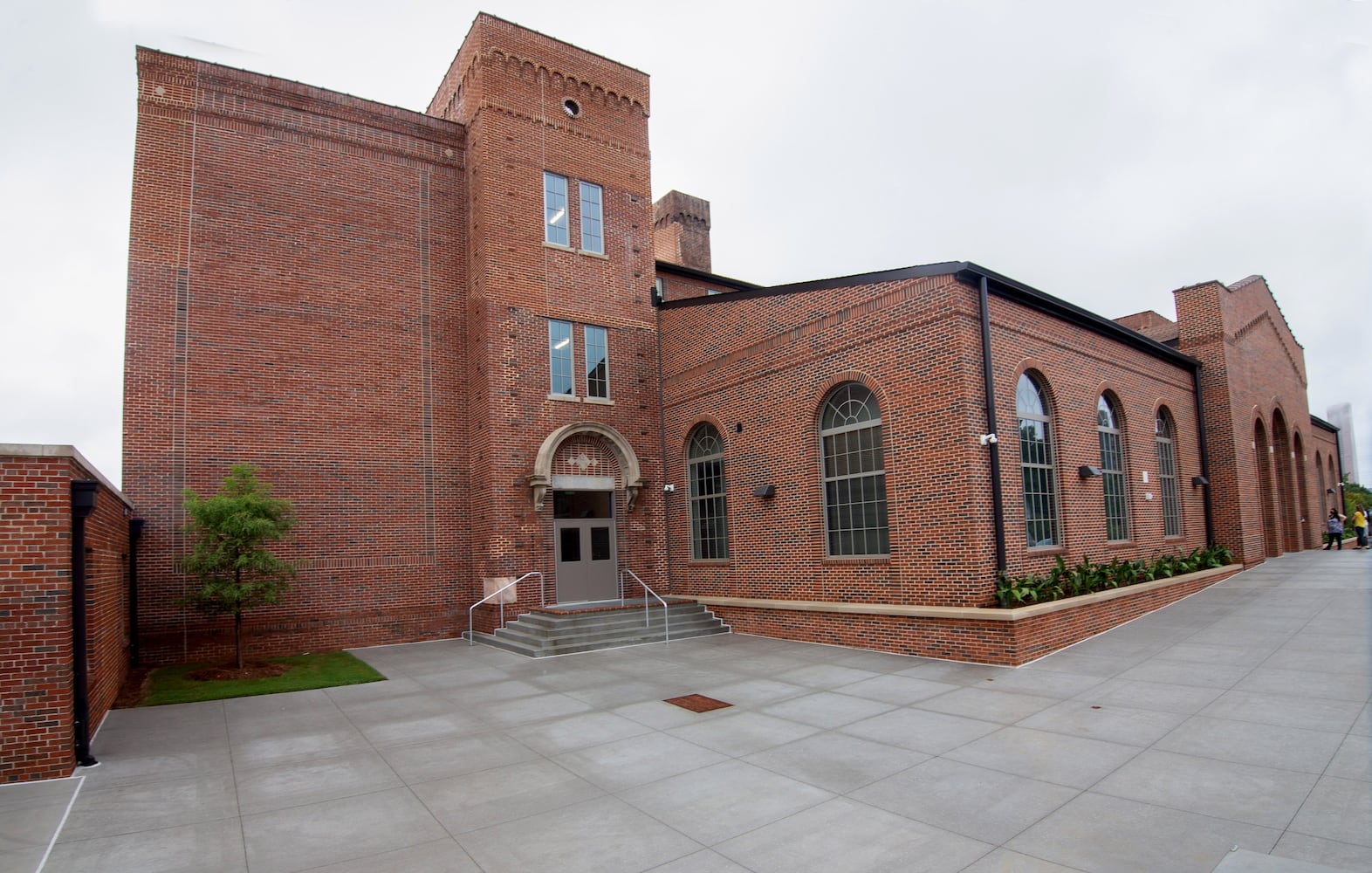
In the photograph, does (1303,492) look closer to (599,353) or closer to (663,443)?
(663,443)

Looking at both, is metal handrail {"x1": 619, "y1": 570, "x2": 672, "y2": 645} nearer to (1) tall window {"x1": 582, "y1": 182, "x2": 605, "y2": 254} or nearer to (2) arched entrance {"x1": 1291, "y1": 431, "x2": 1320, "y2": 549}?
(1) tall window {"x1": 582, "y1": 182, "x2": 605, "y2": 254}

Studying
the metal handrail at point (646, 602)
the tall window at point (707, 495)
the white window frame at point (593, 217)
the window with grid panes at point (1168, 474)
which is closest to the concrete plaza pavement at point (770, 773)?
the metal handrail at point (646, 602)

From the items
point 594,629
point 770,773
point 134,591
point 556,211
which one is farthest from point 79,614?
point 556,211

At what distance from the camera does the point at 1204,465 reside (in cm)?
1847

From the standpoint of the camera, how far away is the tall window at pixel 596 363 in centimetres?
1659

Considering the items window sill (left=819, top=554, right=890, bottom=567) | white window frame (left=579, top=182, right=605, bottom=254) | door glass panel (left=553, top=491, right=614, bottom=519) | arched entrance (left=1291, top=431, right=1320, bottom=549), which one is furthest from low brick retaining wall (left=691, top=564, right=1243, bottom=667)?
arched entrance (left=1291, top=431, right=1320, bottom=549)

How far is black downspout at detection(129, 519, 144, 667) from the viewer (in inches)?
491

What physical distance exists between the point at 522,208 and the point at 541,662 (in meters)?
9.51

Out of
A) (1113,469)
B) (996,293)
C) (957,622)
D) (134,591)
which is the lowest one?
(957,622)

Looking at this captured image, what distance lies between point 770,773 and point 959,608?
553cm

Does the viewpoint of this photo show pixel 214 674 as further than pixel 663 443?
No

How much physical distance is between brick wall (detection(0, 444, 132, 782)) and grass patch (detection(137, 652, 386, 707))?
3209mm

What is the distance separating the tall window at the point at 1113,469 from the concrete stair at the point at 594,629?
8.08 m

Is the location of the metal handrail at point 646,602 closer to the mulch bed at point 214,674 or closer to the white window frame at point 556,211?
the mulch bed at point 214,674
